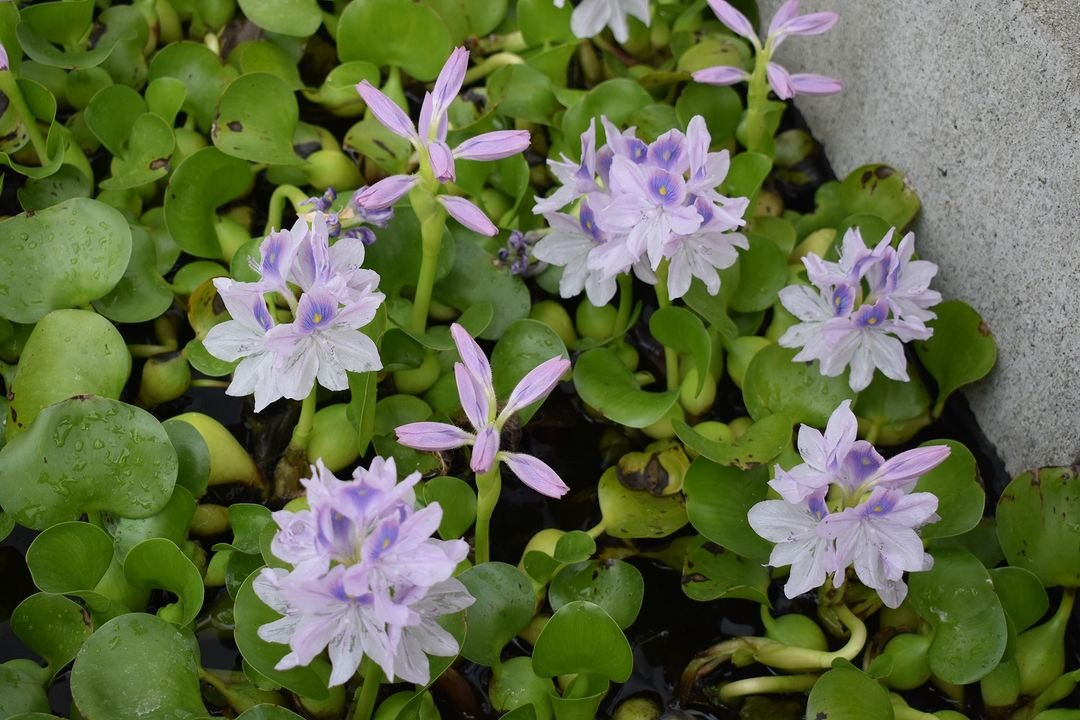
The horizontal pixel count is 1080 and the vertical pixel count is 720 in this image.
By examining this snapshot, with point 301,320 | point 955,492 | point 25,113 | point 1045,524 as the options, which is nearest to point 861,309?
point 955,492

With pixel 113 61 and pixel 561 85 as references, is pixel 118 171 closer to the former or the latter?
pixel 113 61

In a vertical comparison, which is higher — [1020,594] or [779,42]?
[779,42]

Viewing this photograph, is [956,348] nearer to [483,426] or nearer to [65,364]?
[483,426]

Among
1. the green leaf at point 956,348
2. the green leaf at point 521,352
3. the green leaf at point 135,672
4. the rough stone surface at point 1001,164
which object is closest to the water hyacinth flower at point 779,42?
the rough stone surface at point 1001,164

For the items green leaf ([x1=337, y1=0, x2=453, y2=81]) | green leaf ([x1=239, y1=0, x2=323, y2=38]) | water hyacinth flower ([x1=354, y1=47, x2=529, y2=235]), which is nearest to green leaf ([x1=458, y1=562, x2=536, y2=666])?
water hyacinth flower ([x1=354, y1=47, x2=529, y2=235])

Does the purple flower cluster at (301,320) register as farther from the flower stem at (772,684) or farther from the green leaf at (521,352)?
the flower stem at (772,684)

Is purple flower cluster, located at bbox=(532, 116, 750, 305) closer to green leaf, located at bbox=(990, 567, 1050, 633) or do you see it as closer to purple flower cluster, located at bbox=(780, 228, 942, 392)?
purple flower cluster, located at bbox=(780, 228, 942, 392)
